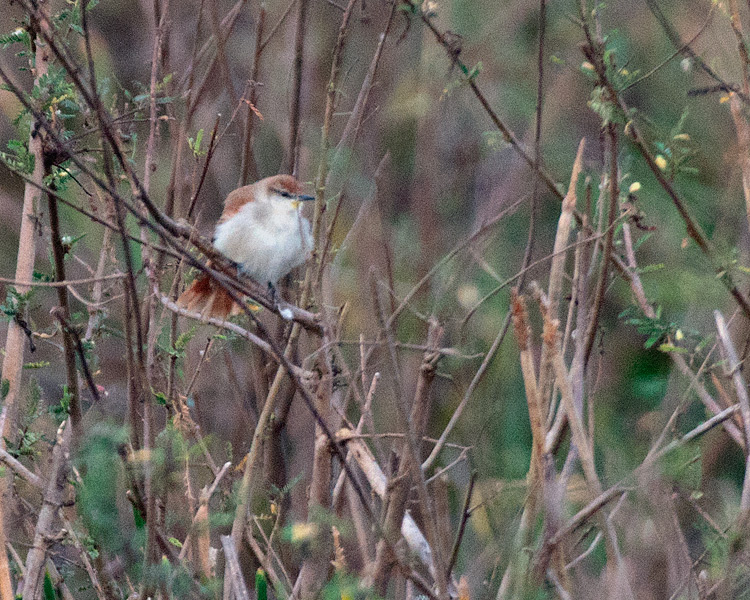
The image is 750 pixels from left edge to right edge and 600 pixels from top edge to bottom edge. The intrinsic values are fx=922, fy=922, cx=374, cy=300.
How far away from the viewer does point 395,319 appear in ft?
7.43

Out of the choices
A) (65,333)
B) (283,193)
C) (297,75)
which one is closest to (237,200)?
(283,193)

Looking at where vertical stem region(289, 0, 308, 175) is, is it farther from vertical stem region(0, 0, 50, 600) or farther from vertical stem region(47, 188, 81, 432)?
vertical stem region(47, 188, 81, 432)

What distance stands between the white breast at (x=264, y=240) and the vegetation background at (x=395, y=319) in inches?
6.3

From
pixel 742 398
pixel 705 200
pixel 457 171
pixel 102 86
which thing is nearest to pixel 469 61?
pixel 457 171

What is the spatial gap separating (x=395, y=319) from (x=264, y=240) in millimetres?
1189

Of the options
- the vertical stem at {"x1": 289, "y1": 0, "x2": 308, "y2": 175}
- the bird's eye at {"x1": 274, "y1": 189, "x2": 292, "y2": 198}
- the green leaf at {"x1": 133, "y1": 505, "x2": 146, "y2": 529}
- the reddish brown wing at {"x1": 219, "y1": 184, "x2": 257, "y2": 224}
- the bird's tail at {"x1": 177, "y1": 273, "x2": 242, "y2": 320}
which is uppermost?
the vertical stem at {"x1": 289, "y1": 0, "x2": 308, "y2": 175}

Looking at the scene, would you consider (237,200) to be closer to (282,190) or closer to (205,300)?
(282,190)

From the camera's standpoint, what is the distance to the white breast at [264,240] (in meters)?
3.30

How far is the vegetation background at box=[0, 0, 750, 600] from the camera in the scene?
1716 mm

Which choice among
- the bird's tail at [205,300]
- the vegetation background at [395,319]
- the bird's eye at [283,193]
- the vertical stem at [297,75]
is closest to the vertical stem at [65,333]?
the vegetation background at [395,319]

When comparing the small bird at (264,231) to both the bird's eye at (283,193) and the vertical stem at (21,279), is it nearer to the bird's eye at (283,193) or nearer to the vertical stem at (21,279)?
the bird's eye at (283,193)

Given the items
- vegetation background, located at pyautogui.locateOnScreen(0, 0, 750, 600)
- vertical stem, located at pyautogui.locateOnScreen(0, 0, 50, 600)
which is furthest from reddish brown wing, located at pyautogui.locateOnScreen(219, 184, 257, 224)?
vertical stem, located at pyautogui.locateOnScreen(0, 0, 50, 600)

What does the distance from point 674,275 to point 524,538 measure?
2103 mm

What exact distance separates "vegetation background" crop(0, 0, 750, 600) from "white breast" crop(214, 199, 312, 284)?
16cm
